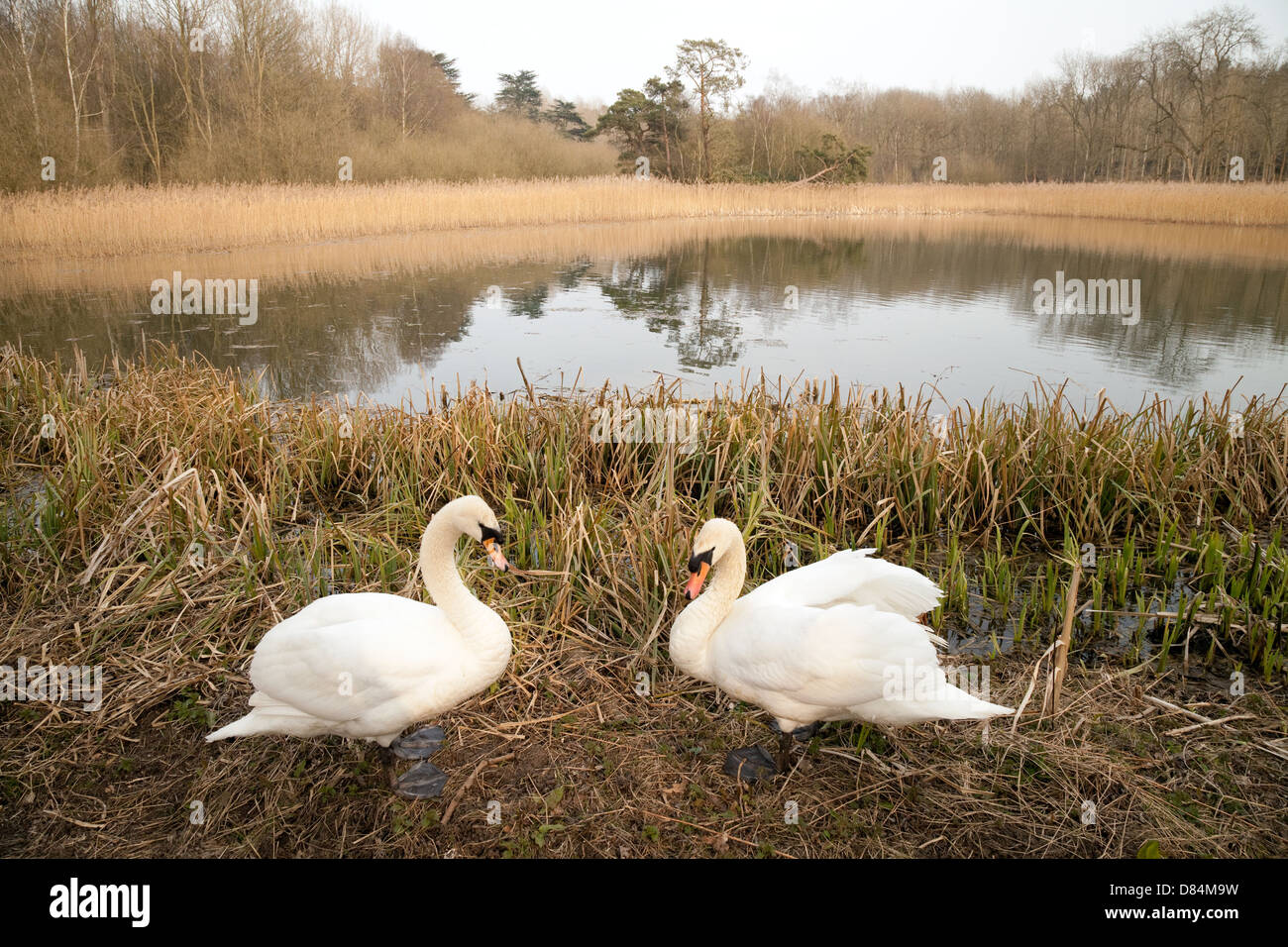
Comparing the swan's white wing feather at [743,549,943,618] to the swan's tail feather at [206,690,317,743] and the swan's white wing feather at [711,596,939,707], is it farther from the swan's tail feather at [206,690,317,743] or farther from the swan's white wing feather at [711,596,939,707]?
the swan's tail feather at [206,690,317,743]

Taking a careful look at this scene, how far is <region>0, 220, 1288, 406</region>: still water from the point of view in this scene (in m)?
8.42

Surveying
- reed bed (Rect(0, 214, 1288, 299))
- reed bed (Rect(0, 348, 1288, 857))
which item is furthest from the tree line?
reed bed (Rect(0, 348, 1288, 857))

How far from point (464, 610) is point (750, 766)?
1195 mm

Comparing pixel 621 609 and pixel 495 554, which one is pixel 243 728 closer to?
pixel 495 554

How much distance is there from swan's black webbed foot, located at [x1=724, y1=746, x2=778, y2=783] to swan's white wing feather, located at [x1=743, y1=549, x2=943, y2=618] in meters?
0.60

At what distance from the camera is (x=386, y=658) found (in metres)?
2.34

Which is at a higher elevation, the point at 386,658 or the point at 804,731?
the point at 386,658

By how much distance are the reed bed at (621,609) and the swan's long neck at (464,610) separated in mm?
513

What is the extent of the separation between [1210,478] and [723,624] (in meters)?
3.81

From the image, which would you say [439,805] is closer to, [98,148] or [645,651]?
[645,651]
